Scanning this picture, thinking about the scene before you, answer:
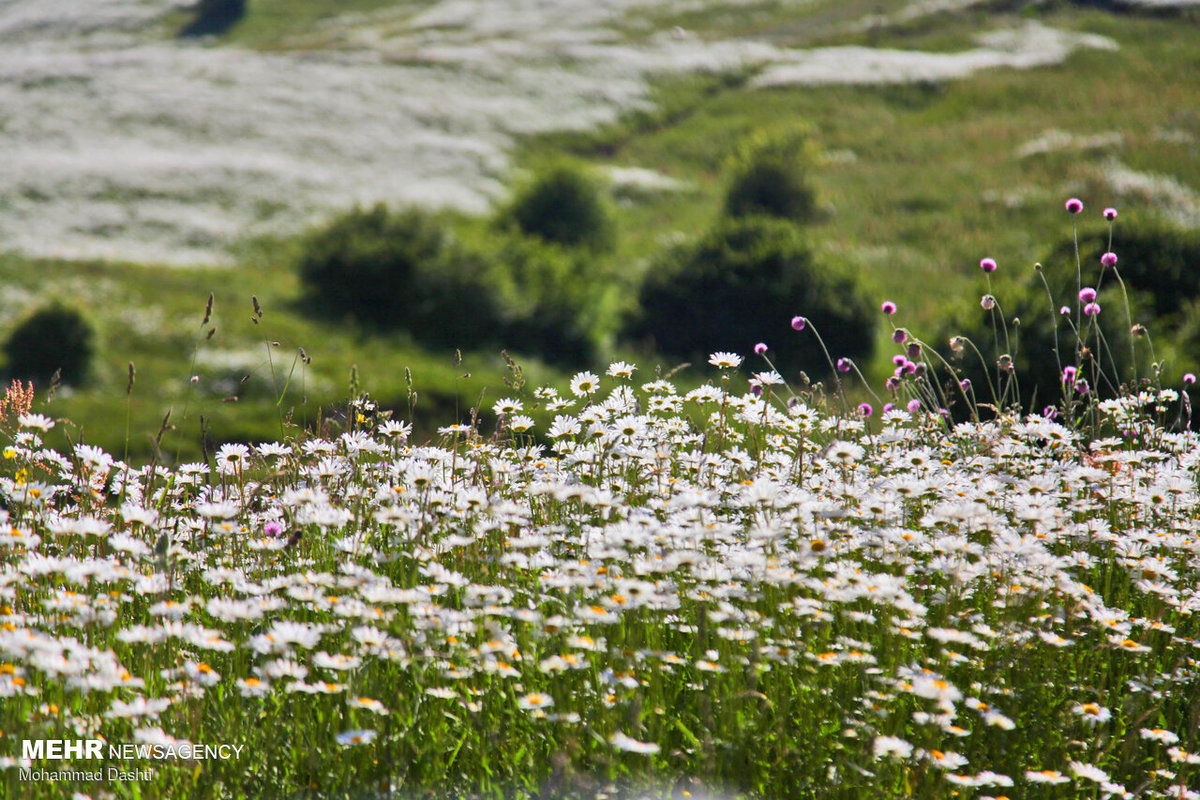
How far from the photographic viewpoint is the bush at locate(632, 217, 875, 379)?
23328 mm

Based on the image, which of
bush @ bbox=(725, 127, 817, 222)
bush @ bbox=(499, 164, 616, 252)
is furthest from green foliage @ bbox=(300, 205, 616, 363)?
bush @ bbox=(725, 127, 817, 222)

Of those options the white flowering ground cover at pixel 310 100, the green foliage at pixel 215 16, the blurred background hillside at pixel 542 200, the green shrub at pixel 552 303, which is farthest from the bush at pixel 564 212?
the green foliage at pixel 215 16

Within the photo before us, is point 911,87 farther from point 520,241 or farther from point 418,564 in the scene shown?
point 418,564

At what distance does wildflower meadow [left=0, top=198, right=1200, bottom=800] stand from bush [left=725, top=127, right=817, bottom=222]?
102 feet

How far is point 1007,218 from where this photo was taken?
34656 mm

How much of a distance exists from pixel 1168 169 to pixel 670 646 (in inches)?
1626

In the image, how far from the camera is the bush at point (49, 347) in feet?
64.4

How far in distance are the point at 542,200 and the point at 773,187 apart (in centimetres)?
872

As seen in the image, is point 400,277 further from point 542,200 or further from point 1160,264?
point 1160,264

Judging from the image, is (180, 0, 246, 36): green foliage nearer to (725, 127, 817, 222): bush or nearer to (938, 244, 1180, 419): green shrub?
(725, 127, 817, 222): bush

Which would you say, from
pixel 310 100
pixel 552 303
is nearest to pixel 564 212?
pixel 552 303

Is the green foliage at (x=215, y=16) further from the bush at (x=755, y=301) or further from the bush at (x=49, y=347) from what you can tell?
the bush at (x=755, y=301)

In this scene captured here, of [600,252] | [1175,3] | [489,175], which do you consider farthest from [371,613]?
[1175,3]

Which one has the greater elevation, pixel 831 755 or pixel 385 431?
pixel 385 431
